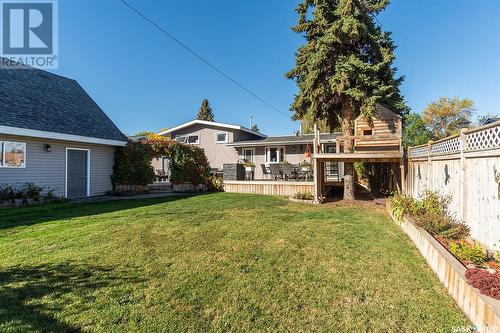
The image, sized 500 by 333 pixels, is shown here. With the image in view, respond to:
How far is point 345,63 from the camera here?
9008mm

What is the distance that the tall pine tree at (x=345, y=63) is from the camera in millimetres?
8945

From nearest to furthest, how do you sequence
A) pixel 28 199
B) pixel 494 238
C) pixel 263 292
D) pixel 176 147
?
pixel 263 292 < pixel 494 238 < pixel 28 199 < pixel 176 147

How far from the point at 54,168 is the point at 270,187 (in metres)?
8.96

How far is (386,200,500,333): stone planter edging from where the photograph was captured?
2.19m

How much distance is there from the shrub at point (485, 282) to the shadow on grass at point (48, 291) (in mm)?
3581

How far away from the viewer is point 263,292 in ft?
9.87

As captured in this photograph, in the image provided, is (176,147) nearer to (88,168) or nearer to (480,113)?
(88,168)

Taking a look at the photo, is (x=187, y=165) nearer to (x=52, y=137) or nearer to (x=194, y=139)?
(x=52, y=137)

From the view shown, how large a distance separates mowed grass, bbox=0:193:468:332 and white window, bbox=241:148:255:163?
1383 cm

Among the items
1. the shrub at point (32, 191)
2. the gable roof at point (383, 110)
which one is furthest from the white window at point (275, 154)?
the shrub at point (32, 191)

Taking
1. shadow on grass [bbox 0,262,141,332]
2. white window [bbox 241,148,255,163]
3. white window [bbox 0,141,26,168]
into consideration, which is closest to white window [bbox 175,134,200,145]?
white window [bbox 241,148,255,163]

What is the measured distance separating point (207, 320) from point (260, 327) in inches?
20.0

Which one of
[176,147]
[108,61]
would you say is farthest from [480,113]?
[108,61]

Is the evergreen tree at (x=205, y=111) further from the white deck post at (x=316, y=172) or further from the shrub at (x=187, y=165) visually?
the white deck post at (x=316, y=172)
